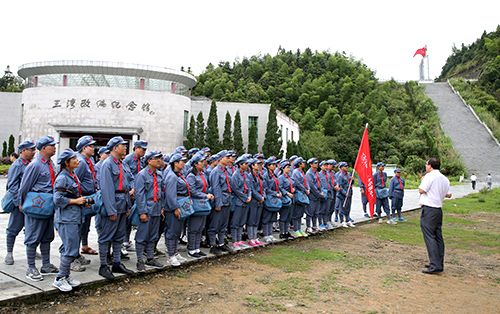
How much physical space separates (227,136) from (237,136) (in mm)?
719

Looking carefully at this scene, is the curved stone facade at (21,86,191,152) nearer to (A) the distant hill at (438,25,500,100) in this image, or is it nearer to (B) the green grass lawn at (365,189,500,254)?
(B) the green grass lawn at (365,189,500,254)

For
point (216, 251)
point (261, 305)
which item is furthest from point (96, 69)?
point (261, 305)

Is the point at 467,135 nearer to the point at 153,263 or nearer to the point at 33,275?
the point at 153,263

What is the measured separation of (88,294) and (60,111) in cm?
2491

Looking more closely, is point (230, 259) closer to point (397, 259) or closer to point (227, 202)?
point (227, 202)

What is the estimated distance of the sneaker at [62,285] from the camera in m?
4.33

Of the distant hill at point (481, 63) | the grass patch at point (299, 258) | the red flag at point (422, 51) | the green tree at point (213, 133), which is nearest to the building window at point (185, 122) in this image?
the green tree at point (213, 133)

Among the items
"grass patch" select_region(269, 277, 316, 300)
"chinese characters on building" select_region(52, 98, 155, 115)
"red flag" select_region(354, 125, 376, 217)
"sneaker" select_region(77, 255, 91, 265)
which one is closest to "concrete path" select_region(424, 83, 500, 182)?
"red flag" select_region(354, 125, 376, 217)

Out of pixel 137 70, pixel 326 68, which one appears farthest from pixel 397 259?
pixel 326 68

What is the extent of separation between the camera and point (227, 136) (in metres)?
29.7

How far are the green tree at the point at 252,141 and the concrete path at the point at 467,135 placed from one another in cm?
1671

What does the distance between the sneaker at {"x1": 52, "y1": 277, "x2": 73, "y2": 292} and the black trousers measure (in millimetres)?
4778

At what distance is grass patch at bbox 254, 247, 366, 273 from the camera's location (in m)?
6.08

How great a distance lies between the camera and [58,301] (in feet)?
14.0
